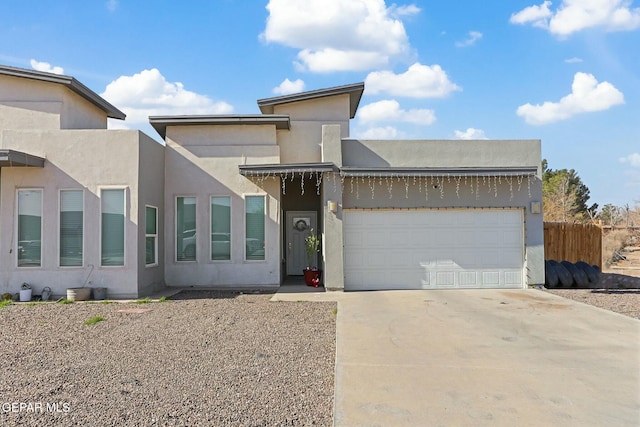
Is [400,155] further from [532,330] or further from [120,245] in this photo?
[120,245]

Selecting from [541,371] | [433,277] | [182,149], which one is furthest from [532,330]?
[182,149]

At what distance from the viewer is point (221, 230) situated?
12.8 meters

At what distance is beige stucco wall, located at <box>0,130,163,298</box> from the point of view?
1099 cm

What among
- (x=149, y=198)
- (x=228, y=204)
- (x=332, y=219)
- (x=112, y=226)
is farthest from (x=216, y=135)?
(x=332, y=219)

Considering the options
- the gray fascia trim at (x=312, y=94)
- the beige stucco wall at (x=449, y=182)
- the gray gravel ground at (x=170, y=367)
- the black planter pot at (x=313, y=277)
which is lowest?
the gray gravel ground at (x=170, y=367)

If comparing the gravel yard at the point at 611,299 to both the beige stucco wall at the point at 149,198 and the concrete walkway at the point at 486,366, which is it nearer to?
the concrete walkway at the point at 486,366

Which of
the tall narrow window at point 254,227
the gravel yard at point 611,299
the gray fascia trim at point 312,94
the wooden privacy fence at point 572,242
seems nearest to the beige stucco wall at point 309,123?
the gray fascia trim at point 312,94

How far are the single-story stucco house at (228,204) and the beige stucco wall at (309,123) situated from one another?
180 cm

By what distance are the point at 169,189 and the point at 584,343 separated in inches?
416

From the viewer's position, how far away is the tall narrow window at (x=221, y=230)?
12.8 metres

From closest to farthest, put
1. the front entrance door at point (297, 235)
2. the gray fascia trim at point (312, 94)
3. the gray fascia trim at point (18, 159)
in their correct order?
the gray fascia trim at point (18, 159), the gray fascia trim at point (312, 94), the front entrance door at point (297, 235)

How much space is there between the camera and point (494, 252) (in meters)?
12.3

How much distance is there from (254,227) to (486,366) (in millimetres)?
8481
